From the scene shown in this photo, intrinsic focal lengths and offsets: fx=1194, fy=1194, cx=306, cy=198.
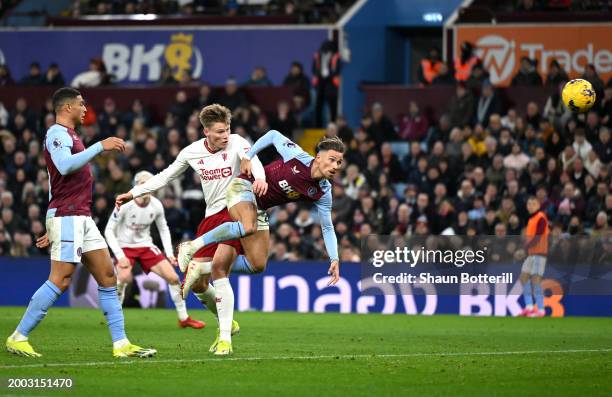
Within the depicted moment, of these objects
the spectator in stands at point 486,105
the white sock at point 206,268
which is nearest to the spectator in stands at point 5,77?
the spectator in stands at point 486,105

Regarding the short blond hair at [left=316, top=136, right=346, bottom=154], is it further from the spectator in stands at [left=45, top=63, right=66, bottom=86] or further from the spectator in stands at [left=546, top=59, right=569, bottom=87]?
the spectator in stands at [left=45, top=63, right=66, bottom=86]

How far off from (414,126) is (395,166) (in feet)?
4.80

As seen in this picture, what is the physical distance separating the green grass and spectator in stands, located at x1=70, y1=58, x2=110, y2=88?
13.0m

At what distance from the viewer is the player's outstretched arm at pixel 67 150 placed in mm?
11219

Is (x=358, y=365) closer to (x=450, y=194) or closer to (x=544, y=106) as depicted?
(x=450, y=194)

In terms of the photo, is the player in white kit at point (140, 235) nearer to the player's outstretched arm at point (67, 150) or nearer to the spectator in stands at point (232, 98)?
the player's outstretched arm at point (67, 150)

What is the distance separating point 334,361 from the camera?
12.0 m

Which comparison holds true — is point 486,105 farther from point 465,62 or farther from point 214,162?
point 214,162

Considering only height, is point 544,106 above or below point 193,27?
below

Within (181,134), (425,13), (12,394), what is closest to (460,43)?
(425,13)

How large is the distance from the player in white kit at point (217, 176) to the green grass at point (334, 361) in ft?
3.22

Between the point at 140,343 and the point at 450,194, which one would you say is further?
the point at 450,194

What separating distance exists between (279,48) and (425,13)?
156 inches

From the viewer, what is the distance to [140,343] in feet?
46.3
